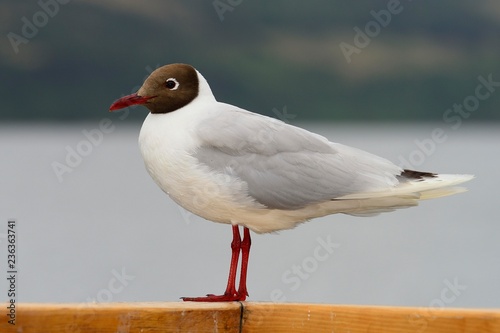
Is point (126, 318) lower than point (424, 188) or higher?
lower

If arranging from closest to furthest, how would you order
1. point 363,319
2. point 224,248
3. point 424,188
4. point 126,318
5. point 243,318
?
point 126,318 → point 363,319 → point 243,318 → point 424,188 → point 224,248

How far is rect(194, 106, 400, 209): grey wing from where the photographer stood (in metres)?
4.09

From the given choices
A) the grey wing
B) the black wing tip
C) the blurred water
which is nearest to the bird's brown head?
the grey wing

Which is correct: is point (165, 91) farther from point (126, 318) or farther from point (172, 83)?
point (126, 318)

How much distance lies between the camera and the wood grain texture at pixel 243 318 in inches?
121

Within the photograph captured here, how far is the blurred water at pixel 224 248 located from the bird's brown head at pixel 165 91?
10.1ft

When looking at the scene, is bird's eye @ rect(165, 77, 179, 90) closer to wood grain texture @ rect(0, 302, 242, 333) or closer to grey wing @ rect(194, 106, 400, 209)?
grey wing @ rect(194, 106, 400, 209)

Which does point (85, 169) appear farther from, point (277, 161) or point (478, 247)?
point (277, 161)

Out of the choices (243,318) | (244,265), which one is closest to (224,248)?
(244,265)

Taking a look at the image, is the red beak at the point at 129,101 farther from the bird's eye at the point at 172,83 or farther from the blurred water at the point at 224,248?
the blurred water at the point at 224,248

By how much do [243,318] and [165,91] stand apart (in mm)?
1098

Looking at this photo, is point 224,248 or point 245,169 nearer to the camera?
point 245,169

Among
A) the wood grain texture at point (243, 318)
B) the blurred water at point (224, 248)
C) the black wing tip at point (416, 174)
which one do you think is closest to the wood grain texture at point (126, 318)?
the wood grain texture at point (243, 318)

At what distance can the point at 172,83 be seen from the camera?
4.12 meters
